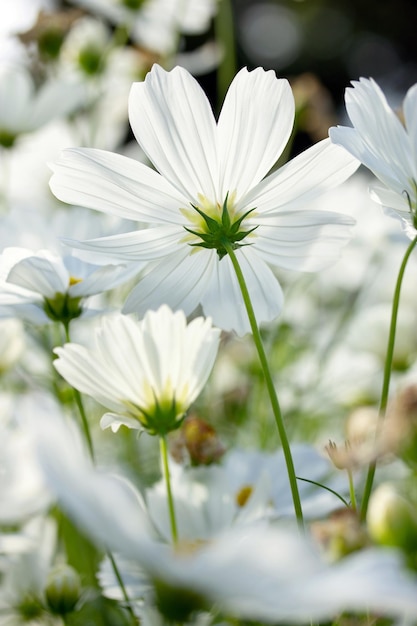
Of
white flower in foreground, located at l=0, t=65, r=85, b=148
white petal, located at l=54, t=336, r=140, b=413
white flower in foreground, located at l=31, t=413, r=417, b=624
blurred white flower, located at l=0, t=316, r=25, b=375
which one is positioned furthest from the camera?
white flower in foreground, located at l=0, t=65, r=85, b=148

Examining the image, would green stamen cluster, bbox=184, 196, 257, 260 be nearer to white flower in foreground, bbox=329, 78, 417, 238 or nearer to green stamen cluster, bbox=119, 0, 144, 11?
white flower in foreground, bbox=329, 78, 417, 238

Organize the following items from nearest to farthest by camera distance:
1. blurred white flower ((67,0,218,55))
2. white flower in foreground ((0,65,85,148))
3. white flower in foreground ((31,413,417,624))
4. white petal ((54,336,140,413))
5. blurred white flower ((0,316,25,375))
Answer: white flower in foreground ((31,413,417,624)) → white petal ((54,336,140,413)) → blurred white flower ((0,316,25,375)) → white flower in foreground ((0,65,85,148)) → blurred white flower ((67,0,218,55))

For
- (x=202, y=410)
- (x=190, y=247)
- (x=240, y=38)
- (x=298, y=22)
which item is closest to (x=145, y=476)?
(x=202, y=410)

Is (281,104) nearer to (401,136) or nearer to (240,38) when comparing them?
(401,136)

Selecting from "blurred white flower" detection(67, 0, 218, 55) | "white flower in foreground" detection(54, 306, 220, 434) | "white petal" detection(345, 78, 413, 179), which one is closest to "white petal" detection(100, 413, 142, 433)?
"white flower in foreground" detection(54, 306, 220, 434)

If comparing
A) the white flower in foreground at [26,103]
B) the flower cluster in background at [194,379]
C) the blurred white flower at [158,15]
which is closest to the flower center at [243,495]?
the flower cluster in background at [194,379]

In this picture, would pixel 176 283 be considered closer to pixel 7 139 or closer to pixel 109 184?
pixel 109 184

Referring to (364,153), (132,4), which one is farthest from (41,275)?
(132,4)

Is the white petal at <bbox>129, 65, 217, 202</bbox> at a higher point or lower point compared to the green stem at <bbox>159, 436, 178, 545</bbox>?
higher
